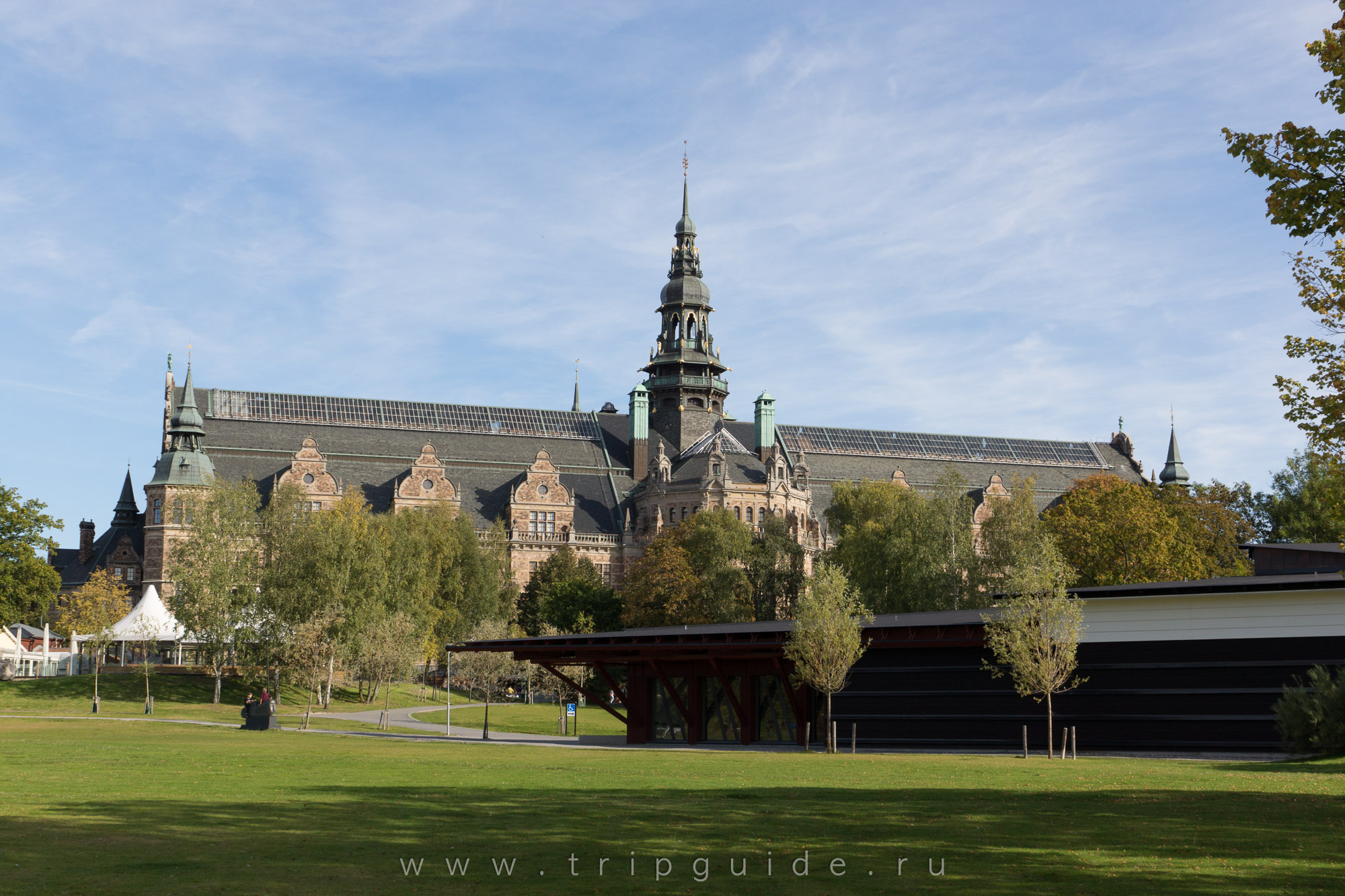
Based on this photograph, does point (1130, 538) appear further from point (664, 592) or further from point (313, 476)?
point (313, 476)

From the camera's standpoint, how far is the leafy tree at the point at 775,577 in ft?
275

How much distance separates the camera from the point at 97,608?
84062 mm

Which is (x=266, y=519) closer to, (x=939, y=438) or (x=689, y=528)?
(x=689, y=528)

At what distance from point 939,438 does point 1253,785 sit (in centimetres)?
10701

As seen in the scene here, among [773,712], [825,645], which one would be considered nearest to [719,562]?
[773,712]

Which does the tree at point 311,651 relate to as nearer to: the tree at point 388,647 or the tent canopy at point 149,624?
the tree at point 388,647

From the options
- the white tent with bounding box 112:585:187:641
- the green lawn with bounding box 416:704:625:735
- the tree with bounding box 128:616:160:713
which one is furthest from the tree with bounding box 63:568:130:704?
the green lawn with bounding box 416:704:625:735

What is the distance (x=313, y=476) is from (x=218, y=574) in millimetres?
32856

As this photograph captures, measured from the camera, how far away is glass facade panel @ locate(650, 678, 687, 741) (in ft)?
169

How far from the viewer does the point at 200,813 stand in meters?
19.3

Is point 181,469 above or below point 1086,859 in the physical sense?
above

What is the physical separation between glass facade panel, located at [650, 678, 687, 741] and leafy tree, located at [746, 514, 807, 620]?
101ft

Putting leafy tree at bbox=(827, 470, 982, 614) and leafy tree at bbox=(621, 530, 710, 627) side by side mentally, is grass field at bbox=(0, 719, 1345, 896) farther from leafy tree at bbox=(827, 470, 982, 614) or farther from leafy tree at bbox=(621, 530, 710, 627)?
leafy tree at bbox=(621, 530, 710, 627)

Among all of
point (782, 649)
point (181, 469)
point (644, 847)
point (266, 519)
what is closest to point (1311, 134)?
point (644, 847)
